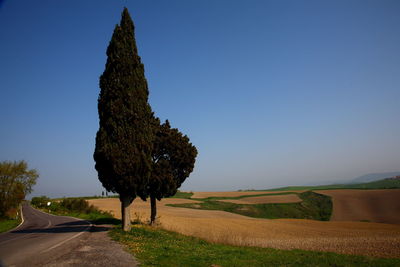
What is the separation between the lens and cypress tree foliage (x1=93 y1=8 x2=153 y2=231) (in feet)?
56.0

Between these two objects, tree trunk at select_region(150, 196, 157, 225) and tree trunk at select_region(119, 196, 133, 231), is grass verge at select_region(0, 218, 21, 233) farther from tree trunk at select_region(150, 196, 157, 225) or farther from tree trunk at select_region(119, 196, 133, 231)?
tree trunk at select_region(119, 196, 133, 231)

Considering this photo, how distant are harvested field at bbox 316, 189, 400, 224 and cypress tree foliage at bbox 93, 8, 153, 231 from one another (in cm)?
4124

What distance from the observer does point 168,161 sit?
2244 cm

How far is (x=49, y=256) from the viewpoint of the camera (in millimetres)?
10781

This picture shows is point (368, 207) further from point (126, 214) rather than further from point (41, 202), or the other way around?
point (41, 202)

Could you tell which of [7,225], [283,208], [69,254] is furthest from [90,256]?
[283,208]

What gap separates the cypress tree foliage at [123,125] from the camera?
17078mm

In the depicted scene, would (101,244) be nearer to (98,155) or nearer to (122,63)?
(98,155)

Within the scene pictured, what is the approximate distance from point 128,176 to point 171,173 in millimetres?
5680

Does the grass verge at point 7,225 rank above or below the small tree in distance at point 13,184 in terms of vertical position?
below

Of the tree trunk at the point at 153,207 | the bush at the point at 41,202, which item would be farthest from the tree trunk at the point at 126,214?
the bush at the point at 41,202

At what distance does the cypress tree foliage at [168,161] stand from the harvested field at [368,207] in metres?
35.9

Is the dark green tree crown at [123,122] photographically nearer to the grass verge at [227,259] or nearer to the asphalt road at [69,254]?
the asphalt road at [69,254]

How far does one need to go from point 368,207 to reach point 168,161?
48852 millimetres
